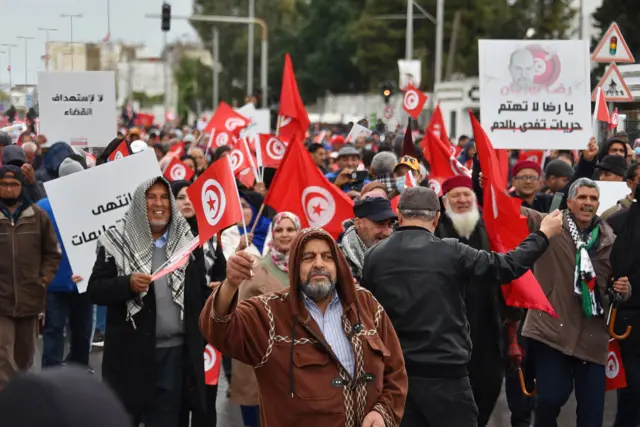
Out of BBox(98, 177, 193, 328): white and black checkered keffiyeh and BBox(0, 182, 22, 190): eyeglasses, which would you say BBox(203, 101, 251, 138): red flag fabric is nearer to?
BBox(0, 182, 22, 190): eyeglasses

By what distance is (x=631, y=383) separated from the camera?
26.8ft

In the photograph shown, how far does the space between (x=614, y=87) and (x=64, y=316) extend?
6.04m

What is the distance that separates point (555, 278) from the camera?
7699 mm

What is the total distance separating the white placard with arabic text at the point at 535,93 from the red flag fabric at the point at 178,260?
201 inches

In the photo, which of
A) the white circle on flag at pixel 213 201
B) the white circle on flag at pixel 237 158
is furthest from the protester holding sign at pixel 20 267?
the white circle on flag at pixel 237 158

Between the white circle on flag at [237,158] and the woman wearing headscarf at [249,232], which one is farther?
the white circle on flag at [237,158]

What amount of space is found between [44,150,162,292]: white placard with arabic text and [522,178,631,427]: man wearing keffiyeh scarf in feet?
8.68

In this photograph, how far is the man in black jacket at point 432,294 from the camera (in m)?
5.93

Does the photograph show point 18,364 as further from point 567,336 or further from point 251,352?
point 251,352

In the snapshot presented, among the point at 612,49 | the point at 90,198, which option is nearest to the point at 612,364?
the point at 90,198

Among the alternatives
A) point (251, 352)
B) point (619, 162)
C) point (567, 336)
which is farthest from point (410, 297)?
point (619, 162)

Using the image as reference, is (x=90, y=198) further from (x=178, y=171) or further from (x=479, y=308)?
(x=178, y=171)

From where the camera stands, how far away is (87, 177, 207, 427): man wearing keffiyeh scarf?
6.64 m

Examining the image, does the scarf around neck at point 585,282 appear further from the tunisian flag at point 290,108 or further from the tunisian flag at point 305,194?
the tunisian flag at point 290,108
